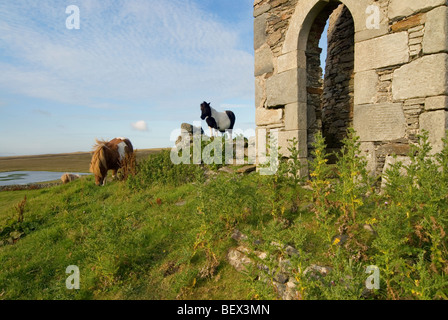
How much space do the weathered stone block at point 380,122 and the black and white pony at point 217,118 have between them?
17.3 feet

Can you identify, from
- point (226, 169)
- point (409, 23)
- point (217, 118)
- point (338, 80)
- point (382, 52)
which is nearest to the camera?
point (409, 23)

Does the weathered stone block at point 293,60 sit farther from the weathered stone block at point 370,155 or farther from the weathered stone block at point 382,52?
the weathered stone block at point 370,155

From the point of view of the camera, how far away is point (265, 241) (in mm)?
3125

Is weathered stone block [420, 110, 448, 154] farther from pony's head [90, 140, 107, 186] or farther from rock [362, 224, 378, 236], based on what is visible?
pony's head [90, 140, 107, 186]

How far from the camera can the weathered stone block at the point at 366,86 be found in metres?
4.49

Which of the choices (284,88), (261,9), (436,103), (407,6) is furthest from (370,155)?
(261,9)

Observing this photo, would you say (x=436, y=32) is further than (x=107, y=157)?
No

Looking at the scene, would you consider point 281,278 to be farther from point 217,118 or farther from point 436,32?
point 217,118

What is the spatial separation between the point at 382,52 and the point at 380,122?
1159 mm

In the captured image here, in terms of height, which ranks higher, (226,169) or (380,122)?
(380,122)

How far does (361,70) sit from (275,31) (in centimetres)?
229

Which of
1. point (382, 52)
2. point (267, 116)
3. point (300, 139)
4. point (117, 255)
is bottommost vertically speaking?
point (117, 255)

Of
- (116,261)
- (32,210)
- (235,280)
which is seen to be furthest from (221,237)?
(32,210)
